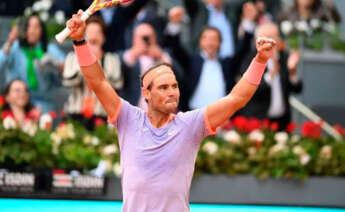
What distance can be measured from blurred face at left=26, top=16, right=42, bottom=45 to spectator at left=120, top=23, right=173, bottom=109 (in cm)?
105

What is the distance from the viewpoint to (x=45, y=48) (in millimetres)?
10375

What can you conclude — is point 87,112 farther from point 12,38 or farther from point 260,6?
point 260,6

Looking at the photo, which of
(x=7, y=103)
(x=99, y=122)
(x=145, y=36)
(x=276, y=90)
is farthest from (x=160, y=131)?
(x=276, y=90)

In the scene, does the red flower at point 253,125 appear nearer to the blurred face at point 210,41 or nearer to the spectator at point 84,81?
the blurred face at point 210,41

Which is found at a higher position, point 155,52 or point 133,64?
point 155,52

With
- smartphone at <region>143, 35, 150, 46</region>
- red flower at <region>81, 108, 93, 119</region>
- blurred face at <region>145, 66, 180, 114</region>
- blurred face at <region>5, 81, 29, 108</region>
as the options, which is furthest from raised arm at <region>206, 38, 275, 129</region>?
smartphone at <region>143, 35, 150, 46</region>

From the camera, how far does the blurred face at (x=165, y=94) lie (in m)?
4.93

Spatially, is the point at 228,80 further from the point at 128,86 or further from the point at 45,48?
the point at 45,48

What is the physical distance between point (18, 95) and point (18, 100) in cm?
6

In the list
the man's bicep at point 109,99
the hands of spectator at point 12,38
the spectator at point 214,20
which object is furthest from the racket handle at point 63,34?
the spectator at point 214,20

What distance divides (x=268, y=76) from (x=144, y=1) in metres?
2.07

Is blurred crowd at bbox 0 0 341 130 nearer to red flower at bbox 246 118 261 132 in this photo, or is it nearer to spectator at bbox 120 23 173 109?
spectator at bbox 120 23 173 109

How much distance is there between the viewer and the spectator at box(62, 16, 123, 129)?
31.5 feet

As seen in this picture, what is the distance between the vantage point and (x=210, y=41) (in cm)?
1017
